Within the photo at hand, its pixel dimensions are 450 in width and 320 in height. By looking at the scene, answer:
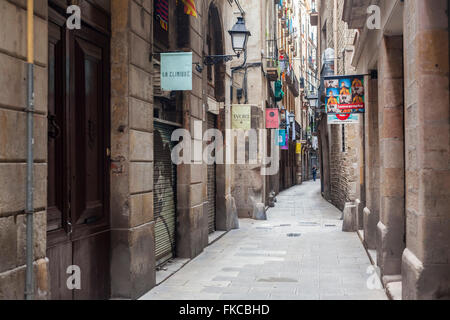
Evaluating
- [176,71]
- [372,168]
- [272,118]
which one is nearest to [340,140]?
[272,118]

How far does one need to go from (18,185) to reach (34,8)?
5.22 feet

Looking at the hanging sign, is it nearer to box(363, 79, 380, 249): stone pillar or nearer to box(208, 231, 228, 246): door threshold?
box(363, 79, 380, 249): stone pillar

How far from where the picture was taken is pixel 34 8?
4.45m

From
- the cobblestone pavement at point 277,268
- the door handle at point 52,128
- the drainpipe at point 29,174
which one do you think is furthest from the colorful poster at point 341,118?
the drainpipe at point 29,174

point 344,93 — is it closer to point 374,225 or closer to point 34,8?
point 374,225

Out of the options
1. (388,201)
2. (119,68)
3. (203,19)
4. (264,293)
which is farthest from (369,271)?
(203,19)

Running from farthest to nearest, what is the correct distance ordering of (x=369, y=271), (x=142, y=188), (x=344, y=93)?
(x=344, y=93) < (x=369, y=271) < (x=142, y=188)

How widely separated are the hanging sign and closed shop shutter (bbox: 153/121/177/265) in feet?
3.02

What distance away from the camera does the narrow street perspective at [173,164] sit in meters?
4.41

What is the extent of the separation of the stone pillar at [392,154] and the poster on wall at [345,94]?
3.26 meters

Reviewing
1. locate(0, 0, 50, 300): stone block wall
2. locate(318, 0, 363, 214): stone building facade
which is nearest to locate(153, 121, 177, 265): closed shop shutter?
locate(0, 0, 50, 300): stone block wall

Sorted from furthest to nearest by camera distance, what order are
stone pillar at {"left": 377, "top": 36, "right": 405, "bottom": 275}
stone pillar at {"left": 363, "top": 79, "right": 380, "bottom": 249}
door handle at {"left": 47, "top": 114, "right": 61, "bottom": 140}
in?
stone pillar at {"left": 363, "top": 79, "right": 380, "bottom": 249}
stone pillar at {"left": 377, "top": 36, "right": 405, "bottom": 275}
door handle at {"left": 47, "top": 114, "right": 61, "bottom": 140}

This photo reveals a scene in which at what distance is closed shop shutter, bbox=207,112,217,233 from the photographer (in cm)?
1332

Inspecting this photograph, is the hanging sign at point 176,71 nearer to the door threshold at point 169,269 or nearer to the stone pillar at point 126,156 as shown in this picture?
the stone pillar at point 126,156
